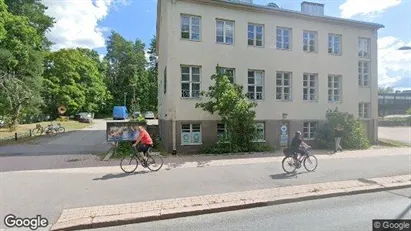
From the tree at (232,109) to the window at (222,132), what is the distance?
0.23 metres

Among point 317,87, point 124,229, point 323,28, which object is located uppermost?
point 323,28

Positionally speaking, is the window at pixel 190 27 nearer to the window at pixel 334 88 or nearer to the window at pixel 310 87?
the window at pixel 310 87

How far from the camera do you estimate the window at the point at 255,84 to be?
16875 mm

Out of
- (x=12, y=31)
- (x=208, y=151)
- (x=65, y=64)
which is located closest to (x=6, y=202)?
(x=208, y=151)

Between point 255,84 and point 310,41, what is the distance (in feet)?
16.6

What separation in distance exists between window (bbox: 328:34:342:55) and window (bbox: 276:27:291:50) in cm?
329

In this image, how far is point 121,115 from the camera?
169 feet

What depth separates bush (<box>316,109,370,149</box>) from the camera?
17047 millimetres

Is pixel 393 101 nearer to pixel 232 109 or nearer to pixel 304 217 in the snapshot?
pixel 232 109

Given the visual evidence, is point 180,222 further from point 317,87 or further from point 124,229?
point 317,87

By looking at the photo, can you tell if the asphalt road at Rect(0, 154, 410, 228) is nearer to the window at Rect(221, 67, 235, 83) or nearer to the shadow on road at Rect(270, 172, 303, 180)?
the shadow on road at Rect(270, 172, 303, 180)

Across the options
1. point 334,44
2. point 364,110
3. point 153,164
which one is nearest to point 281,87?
point 334,44

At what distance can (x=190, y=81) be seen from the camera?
15.5 meters

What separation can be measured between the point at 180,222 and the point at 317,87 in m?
15.4
